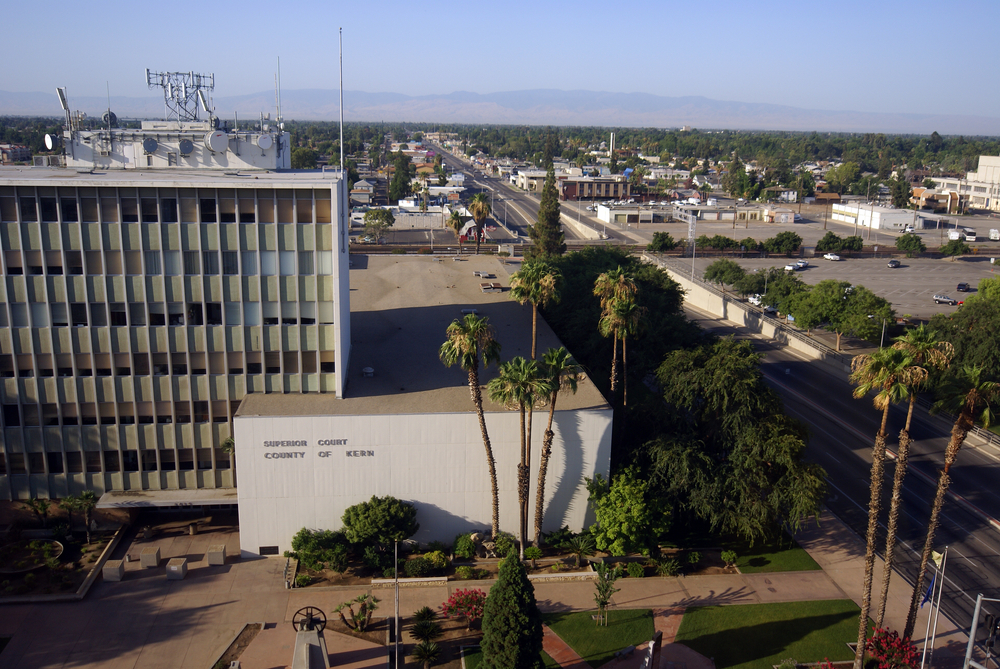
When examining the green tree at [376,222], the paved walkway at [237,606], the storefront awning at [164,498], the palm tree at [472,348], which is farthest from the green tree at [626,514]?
the green tree at [376,222]

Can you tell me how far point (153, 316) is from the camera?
38438mm

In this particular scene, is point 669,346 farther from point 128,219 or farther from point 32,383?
point 32,383

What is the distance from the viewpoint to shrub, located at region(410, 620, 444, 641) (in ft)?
105

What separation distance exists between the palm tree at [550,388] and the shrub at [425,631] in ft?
26.8

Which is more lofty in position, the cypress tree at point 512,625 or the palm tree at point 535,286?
the palm tree at point 535,286

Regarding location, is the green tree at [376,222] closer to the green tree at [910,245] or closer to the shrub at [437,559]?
the green tree at [910,245]

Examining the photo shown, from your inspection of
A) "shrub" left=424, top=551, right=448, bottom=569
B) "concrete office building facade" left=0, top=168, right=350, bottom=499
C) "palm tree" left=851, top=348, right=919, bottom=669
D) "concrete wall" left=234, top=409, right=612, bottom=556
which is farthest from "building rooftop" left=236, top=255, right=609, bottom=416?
"palm tree" left=851, top=348, right=919, bottom=669

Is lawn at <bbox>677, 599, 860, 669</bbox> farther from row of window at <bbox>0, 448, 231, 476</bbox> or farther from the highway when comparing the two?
row of window at <bbox>0, 448, 231, 476</bbox>

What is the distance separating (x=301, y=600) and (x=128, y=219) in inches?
810

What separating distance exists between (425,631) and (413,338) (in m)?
23.1

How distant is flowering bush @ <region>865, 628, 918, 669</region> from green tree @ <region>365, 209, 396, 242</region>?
117 meters

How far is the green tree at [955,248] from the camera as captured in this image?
131m

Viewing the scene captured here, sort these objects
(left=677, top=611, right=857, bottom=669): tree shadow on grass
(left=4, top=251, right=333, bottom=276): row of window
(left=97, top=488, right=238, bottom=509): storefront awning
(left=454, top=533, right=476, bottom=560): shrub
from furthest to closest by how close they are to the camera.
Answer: (left=97, top=488, right=238, bottom=509): storefront awning, (left=454, top=533, right=476, bottom=560): shrub, (left=4, top=251, right=333, bottom=276): row of window, (left=677, top=611, right=857, bottom=669): tree shadow on grass

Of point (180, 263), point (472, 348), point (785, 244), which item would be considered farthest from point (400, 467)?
point (785, 244)
